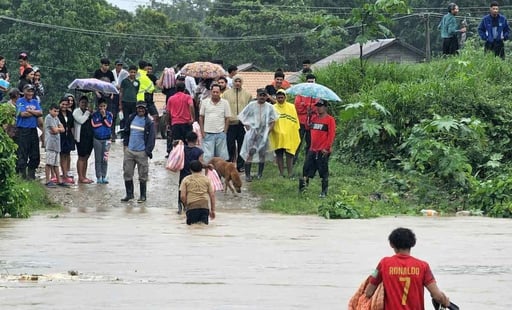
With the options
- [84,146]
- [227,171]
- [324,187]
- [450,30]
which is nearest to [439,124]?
[324,187]

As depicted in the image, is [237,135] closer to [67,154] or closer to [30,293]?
[67,154]

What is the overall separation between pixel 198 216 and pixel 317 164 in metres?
4.01

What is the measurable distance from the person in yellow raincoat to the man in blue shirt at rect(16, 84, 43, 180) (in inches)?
171

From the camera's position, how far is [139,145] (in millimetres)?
19984

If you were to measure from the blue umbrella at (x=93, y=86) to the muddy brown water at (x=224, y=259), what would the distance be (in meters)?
4.00

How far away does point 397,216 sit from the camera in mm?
18625

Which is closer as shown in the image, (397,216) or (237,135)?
(397,216)

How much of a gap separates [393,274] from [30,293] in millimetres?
3803

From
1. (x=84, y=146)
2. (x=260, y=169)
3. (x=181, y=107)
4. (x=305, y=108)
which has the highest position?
(x=181, y=107)

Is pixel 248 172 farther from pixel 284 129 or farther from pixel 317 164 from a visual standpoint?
pixel 317 164

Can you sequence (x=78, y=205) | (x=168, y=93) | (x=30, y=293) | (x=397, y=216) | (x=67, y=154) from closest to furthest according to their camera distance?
(x=30, y=293), (x=397, y=216), (x=78, y=205), (x=67, y=154), (x=168, y=93)

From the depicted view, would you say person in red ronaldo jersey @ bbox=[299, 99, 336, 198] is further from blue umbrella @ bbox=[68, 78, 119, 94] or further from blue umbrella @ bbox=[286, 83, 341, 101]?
blue umbrella @ bbox=[68, 78, 119, 94]

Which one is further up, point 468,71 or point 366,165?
point 468,71

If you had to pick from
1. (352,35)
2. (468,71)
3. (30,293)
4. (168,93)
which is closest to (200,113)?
(168,93)
